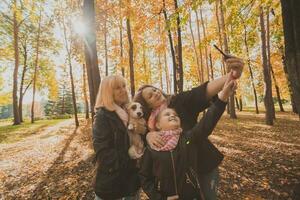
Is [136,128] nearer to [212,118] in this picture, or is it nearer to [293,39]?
[212,118]

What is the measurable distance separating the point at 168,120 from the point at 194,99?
0.43 metres

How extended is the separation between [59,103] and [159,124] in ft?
202

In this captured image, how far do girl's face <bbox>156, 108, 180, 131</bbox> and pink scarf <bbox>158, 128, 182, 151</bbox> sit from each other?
4 centimetres

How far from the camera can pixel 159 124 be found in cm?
249

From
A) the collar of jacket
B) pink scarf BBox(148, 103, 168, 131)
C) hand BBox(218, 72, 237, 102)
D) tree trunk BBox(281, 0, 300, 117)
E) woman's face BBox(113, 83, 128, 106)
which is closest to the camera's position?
hand BBox(218, 72, 237, 102)

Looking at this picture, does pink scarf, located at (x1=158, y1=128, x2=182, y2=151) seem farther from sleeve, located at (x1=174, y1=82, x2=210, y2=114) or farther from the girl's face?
sleeve, located at (x1=174, y1=82, x2=210, y2=114)

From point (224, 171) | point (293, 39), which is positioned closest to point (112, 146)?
point (293, 39)

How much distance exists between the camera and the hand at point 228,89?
2.19 meters

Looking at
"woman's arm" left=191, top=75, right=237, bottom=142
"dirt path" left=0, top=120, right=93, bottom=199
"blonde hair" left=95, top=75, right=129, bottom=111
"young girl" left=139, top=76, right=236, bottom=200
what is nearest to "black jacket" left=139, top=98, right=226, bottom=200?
"young girl" left=139, top=76, right=236, bottom=200

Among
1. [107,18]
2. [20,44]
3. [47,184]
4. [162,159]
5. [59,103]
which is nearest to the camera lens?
[162,159]

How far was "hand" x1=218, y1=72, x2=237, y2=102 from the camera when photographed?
2188mm

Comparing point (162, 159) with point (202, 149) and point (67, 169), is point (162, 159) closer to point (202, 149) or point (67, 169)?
point (202, 149)

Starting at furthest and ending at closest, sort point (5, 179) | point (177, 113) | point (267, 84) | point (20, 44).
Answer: point (20, 44) → point (267, 84) → point (5, 179) → point (177, 113)

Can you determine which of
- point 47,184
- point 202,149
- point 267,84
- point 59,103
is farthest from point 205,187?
point 59,103
